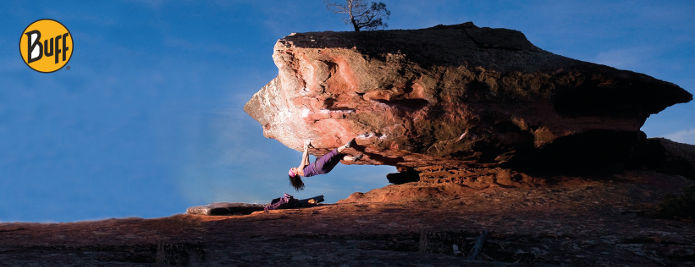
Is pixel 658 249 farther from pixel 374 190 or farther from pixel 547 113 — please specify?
pixel 374 190

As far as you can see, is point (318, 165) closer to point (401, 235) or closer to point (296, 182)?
point (296, 182)

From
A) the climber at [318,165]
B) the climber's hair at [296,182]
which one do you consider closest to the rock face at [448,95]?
the climber at [318,165]

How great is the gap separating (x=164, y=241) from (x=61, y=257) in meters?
1.48

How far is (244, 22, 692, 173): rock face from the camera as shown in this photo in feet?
35.6

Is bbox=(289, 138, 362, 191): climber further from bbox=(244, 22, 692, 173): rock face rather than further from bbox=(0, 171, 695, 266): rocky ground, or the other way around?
bbox=(0, 171, 695, 266): rocky ground

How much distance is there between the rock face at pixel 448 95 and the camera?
10.9 metres

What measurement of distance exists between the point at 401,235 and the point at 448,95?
421cm

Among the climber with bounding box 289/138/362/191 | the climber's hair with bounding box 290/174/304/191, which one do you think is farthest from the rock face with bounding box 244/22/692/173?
the climber's hair with bounding box 290/174/304/191

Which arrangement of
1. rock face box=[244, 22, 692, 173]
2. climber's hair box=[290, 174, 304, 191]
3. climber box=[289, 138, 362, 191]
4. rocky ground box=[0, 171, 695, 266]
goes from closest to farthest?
rocky ground box=[0, 171, 695, 266] < rock face box=[244, 22, 692, 173] < climber box=[289, 138, 362, 191] < climber's hair box=[290, 174, 304, 191]

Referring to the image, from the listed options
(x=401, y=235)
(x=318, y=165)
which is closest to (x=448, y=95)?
(x=318, y=165)

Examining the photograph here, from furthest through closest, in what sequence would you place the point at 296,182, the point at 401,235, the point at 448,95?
the point at 296,182 → the point at 448,95 → the point at 401,235

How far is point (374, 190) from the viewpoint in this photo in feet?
46.2

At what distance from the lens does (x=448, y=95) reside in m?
10.9

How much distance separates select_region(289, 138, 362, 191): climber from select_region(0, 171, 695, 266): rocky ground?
55.4 inches
